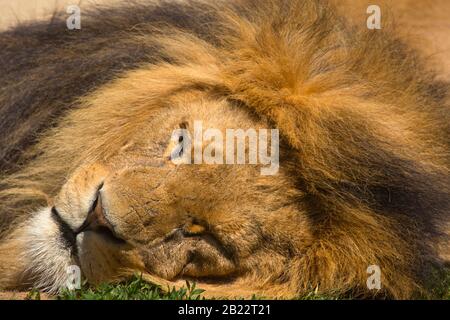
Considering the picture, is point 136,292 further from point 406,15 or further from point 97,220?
point 406,15

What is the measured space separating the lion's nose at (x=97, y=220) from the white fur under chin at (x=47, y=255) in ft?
0.77

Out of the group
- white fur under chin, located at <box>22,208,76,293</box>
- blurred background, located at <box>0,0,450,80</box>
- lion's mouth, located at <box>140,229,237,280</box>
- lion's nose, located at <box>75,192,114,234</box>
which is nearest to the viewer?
lion's nose, located at <box>75,192,114,234</box>

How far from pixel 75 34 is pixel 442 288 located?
2.09 m

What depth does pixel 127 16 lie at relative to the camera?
464cm

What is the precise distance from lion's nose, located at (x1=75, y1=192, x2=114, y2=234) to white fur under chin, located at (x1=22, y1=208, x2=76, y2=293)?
0.77 feet

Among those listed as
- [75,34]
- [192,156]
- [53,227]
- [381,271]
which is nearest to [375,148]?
[381,271]

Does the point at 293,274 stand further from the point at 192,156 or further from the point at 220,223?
the point at 192,156

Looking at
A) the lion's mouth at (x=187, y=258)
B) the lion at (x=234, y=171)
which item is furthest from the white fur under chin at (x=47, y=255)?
the lion's mouth at (x=187, y=258)

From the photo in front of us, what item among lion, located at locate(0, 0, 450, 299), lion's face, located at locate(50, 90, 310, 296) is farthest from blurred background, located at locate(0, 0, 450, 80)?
lion's face, located at locate(50, 90, 310, 296)

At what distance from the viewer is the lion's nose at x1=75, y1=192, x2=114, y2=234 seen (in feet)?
11.8

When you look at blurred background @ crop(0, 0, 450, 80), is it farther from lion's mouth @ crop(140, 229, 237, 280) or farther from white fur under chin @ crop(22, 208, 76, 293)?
lion's mouth @ crop(140, 229, 237, 280)

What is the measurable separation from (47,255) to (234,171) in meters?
0.82

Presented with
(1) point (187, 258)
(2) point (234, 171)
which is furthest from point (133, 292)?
(2) point (234, 171)

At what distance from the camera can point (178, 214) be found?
369 cm
